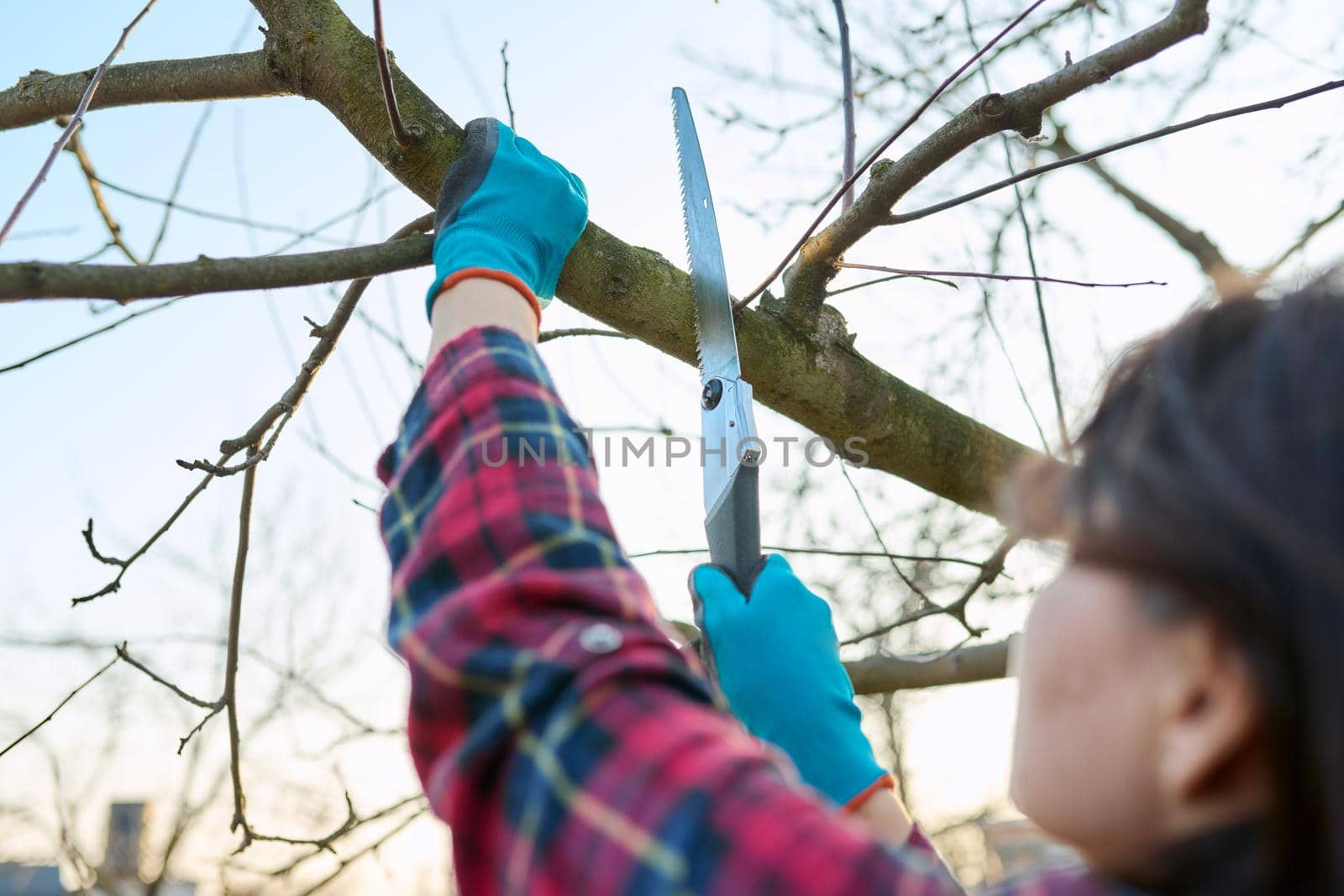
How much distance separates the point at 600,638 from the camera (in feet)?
2.39

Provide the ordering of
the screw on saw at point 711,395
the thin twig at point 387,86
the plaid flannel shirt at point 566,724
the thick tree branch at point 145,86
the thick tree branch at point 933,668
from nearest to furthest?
the plaid flannel shirt at point 566,724
the thin twig at point 387,86
the screw on saw at point 711,395
the thick tree branch at point 145,86
the thick tree branch at point 933,668

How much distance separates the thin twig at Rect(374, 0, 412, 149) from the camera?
1479 mm

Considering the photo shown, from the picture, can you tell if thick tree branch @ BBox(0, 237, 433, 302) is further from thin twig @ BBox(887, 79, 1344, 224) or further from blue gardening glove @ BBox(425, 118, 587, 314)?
thin twig @ BBox(887, 79, 1344, 224)

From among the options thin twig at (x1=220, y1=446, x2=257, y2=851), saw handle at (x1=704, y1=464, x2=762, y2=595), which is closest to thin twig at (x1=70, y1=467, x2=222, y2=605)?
thin twig at (x1=220, y1=446, x2=257, y2=851)

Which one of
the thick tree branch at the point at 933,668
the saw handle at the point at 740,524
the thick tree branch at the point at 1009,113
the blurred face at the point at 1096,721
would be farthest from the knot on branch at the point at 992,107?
the thick tree branch at the point at 933,668

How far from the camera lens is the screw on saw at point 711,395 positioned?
67.0 inches

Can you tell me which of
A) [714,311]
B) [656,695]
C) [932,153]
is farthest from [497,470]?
[932,153]

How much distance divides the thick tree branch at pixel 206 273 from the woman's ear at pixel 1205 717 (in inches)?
43.4

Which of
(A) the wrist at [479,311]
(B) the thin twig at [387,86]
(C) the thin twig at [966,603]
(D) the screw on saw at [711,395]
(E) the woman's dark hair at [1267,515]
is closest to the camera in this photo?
(E) the woman's dark hair at [1267,515]

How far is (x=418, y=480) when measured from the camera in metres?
0.89

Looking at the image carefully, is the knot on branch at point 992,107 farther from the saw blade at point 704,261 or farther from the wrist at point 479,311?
the wrist at point 479,311

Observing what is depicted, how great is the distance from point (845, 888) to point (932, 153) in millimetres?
1521

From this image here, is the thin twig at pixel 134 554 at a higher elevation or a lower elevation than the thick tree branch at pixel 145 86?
lower

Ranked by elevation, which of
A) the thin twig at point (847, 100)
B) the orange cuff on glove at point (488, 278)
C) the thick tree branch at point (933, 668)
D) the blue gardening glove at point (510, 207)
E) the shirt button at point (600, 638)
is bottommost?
the shirt button at point (600, 638)
